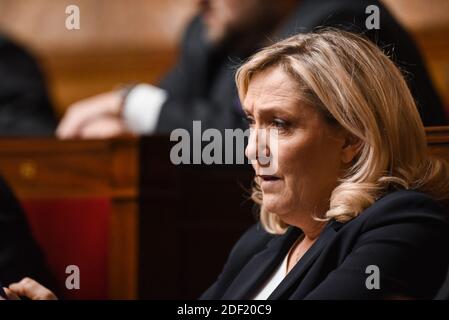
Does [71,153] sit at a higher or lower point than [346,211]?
higher

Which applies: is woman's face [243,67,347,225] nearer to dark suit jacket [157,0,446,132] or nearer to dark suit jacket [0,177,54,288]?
dark suit jacket [157,0,446,132]

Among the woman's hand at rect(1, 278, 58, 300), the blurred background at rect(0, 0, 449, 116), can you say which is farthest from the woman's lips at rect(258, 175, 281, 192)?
the blurred background at rect(0, 0, 449, 116)

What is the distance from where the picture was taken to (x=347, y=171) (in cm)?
123

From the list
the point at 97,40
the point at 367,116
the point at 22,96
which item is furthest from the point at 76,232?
the point at 97,40

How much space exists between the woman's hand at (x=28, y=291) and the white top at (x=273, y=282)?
12.5 inches

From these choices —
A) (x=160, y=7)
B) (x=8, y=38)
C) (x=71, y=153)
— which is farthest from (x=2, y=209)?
(x=160, y=7)

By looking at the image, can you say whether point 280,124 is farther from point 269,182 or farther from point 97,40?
point 97,40

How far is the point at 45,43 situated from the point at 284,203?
2885 mm

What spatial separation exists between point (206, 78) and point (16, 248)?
4.40ft

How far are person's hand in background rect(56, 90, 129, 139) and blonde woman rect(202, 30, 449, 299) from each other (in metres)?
1.31

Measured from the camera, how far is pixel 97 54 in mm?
3932

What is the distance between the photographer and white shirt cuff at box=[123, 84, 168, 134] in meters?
2.54

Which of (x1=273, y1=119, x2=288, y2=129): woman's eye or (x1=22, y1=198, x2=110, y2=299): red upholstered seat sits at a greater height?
(x1=273, y1=119, x2=288, y2=129): woman's eye
